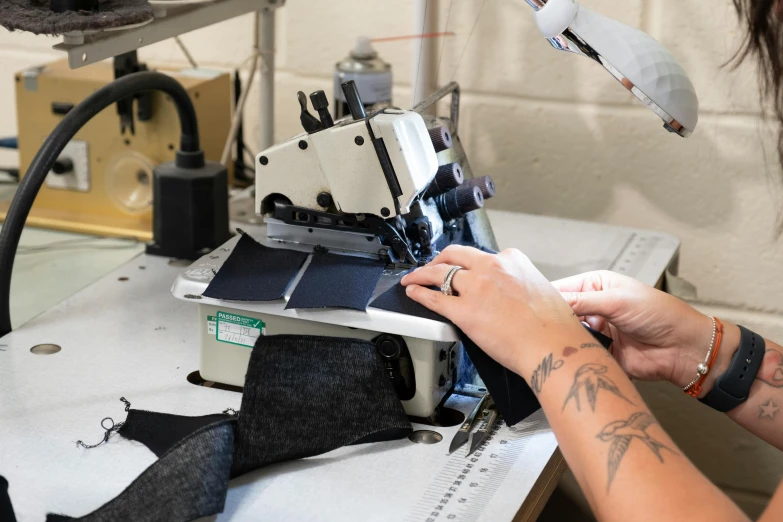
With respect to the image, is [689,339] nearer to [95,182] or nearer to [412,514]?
[412,514]

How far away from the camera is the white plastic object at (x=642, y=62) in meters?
0.99

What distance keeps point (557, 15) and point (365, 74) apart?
2.24 ft

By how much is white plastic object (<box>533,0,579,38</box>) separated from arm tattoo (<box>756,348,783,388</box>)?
0.45 m

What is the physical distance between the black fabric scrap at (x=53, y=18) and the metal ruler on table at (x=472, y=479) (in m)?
0.61

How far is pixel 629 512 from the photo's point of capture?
81 centimetres

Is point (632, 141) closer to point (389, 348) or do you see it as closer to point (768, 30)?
point (768, 30)

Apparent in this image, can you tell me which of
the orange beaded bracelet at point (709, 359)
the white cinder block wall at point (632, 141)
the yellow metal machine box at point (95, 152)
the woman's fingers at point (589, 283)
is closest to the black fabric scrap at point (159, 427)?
the woman's fingers at point (589, 283)

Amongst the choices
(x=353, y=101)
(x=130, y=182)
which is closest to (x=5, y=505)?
(x=353, y=101)

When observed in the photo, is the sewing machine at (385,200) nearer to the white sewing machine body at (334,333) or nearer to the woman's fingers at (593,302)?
the white sewing machine body at (334,333)

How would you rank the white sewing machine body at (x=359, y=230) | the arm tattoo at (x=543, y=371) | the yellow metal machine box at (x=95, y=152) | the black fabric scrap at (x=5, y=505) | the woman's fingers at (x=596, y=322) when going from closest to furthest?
the black fabric scrap at (x=5, y=505)
the arm tattoo at (x=543, y=371)
the white sewing machine body at (x=359, y=230)
the woman's fingers at (x=596, y=322)
the yellow metal machine box at (x=95, y=152)

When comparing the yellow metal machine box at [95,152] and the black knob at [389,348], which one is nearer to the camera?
the black knob at [389,348]

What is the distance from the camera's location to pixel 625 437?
33.6 inches

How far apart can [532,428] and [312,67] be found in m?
1.16

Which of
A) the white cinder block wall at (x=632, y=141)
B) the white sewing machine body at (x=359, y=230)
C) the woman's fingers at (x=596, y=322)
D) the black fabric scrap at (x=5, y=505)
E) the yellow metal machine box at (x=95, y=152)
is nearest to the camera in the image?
the black fabric scrap at (x=5, y=505)
